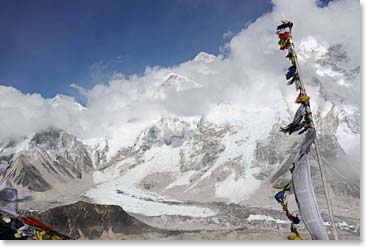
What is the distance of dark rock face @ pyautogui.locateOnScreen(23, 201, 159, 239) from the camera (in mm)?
24781

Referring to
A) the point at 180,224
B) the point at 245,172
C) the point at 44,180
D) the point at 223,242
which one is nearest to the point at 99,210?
the point at 180,224

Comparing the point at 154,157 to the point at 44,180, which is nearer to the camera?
the point at 44,180

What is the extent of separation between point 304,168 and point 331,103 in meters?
65.6

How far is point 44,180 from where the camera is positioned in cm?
8525

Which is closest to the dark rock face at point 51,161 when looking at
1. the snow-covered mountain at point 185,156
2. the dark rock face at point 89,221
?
the snow-covered mountain at point 185,156

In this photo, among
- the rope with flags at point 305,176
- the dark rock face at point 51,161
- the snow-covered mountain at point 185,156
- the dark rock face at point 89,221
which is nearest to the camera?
the rope with flags at point 305,176

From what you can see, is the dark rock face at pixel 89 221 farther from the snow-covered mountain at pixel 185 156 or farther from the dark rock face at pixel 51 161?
the dark rock face at pixel 51 161

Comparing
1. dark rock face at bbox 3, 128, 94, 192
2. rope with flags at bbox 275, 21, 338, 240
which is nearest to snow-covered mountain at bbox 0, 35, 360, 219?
dark rock face at bbox 3, 128, 94, 192

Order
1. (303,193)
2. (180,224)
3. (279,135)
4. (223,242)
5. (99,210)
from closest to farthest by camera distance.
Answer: (303,193) < (223,242) < (99,210) < (180,224) < (279,135)

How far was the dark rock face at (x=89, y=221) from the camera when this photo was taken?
24781mm

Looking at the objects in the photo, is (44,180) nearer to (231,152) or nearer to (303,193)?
(231,152)

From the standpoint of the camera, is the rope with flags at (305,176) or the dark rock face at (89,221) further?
the dark rock face at (89,221)

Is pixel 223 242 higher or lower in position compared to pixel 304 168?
lower

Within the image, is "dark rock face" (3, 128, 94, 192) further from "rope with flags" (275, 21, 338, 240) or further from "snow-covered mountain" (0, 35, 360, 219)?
"rope with flags" (275, 21, 338, 240)
